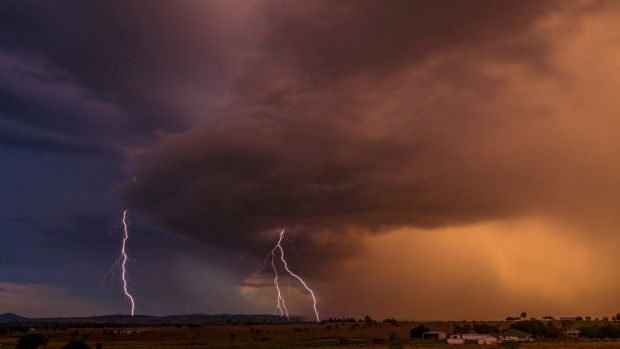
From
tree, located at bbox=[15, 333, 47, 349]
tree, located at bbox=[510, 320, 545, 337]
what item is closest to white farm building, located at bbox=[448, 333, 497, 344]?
tree, located at bbox=[510, 320, 545, 337]

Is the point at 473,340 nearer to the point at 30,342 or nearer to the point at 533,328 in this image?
the point at 533,328

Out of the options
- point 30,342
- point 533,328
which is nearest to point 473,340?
point 533,328

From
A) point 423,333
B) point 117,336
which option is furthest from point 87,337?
point 423,333

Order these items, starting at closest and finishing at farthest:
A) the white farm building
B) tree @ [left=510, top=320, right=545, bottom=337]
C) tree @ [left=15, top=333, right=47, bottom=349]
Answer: tree @ [left=15, top=333, right=47, bottom=349] < the white farm building < tree @ [left=510, top=320, right=545, bottom=337]

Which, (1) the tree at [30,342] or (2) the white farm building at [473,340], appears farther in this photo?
(2) the white farm building at [473,340]

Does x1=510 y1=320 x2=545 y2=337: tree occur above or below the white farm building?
above

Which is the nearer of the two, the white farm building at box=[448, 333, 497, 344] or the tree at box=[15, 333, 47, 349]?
the tree at box=[15, 333, 47, 349]

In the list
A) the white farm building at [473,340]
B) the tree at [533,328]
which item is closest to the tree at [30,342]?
the white farm building at [473,340]

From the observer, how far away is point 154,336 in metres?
164

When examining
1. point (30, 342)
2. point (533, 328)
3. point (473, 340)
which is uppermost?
point (533, 328)

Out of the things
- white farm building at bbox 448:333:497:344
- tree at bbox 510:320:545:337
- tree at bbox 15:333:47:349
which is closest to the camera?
tree at bbox 15:333:47:349

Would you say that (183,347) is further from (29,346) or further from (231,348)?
(29,346)

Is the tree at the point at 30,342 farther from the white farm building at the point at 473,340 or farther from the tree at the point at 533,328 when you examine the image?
the tree at the point at 533,328

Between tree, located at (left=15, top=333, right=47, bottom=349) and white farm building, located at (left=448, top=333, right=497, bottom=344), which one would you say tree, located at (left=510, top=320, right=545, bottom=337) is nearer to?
white farm building, located at (left=448, top=333, right=497, bottom=344)
